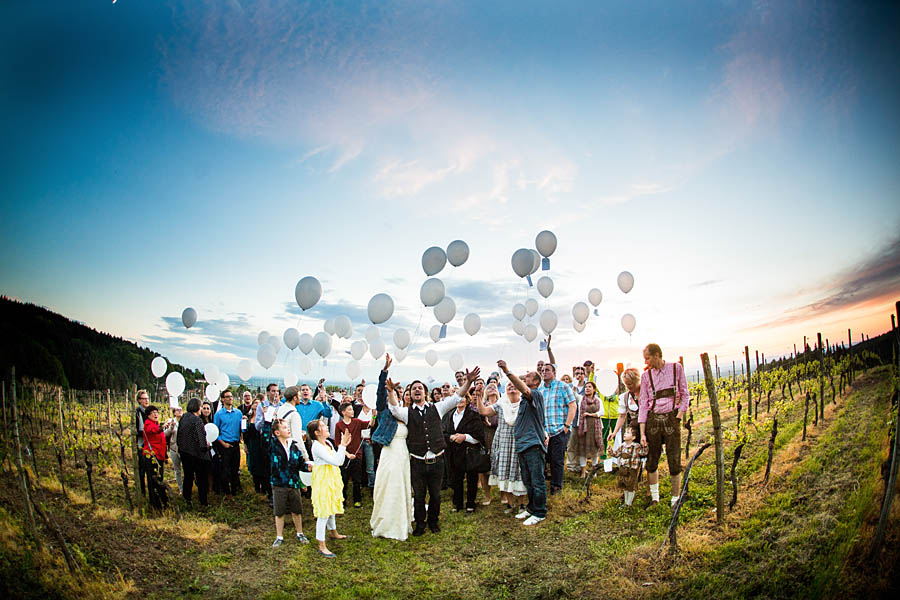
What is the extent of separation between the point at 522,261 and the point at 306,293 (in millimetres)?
4805

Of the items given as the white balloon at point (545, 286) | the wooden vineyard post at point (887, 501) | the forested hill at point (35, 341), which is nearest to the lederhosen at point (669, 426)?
the wooden vineyard post at point (887, 501)

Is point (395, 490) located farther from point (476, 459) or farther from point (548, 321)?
point (548, 321)

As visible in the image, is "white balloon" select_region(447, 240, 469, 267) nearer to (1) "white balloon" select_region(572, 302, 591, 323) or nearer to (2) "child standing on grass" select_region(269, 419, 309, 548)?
(1) "white balloon" select_region(572, 302, 591, 323)

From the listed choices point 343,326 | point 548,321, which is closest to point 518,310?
point 548,321

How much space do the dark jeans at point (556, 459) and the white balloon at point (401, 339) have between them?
6924 millimetres

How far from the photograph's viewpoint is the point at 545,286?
12242 mm

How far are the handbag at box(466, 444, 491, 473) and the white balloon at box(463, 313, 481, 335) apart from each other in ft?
20.7

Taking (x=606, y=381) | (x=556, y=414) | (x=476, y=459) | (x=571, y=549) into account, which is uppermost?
(x=606, y=381)

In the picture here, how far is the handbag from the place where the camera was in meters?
7.35

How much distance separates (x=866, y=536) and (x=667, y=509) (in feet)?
7.97

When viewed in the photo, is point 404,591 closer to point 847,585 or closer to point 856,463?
point 847,585

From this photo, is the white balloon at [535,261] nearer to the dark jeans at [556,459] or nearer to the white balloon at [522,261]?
the white balloon at [522,261]

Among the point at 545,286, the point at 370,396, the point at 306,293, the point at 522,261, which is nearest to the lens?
the point at 370,396

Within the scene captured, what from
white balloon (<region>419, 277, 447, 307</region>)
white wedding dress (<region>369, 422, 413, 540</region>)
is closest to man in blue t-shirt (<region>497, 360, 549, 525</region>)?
white wedding dress (<region>369, 422, 413, 540</region>)
